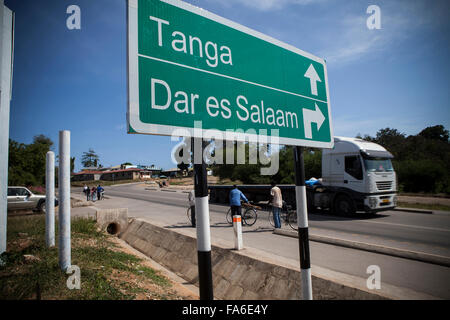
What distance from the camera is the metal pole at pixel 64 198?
14.8 feet

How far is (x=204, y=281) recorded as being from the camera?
64.5 inches

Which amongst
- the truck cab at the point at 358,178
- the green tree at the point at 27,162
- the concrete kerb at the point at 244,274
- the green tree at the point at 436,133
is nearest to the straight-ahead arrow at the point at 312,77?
the concrete kerb at the point at 244,274

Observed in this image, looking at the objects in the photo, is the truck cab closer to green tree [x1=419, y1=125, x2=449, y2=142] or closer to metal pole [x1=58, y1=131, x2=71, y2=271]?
metal pole [x1=58, y1=131, x2=71, y2=271]

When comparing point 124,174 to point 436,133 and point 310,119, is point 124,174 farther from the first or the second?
point 310,119

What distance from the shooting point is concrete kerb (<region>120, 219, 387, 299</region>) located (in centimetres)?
376

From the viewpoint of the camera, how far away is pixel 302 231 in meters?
2.26

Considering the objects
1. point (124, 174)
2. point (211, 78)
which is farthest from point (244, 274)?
point (124, 174)

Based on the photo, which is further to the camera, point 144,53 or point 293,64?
point 293,64

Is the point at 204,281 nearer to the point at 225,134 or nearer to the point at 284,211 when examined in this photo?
the point at 225,134
